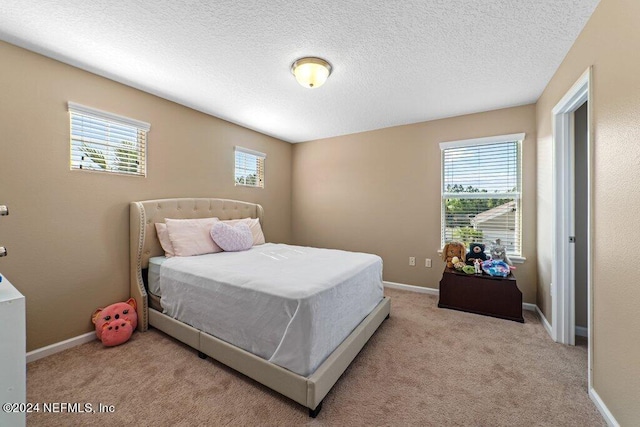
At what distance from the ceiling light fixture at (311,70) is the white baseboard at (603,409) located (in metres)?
2.91

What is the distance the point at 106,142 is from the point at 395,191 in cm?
354

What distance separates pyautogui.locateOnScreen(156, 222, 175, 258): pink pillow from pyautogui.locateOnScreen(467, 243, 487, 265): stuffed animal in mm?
3419

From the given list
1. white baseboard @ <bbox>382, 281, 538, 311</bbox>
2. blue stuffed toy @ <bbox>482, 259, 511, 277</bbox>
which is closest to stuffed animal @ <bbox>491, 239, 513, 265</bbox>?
blue stuffed toy @ <bbox>482, 259, 511, 277</bbox>

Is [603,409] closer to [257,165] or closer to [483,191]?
[483,191]

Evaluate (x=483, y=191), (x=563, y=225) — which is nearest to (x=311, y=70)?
(x=563, y=225)

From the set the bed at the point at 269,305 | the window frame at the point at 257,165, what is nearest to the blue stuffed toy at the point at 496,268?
the bed at the point at 269,305

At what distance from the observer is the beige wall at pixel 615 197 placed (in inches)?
48.2

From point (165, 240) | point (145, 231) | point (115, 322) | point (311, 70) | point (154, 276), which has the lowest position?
point (115, 322)

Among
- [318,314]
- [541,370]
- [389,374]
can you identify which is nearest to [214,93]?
[318,314]

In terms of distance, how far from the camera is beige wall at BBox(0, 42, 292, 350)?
194cm

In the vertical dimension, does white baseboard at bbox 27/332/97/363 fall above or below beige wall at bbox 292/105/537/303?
below

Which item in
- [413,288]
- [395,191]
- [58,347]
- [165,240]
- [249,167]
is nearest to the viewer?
[58,347]

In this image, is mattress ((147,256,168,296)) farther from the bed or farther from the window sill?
the window sill

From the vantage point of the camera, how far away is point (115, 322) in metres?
2.24
